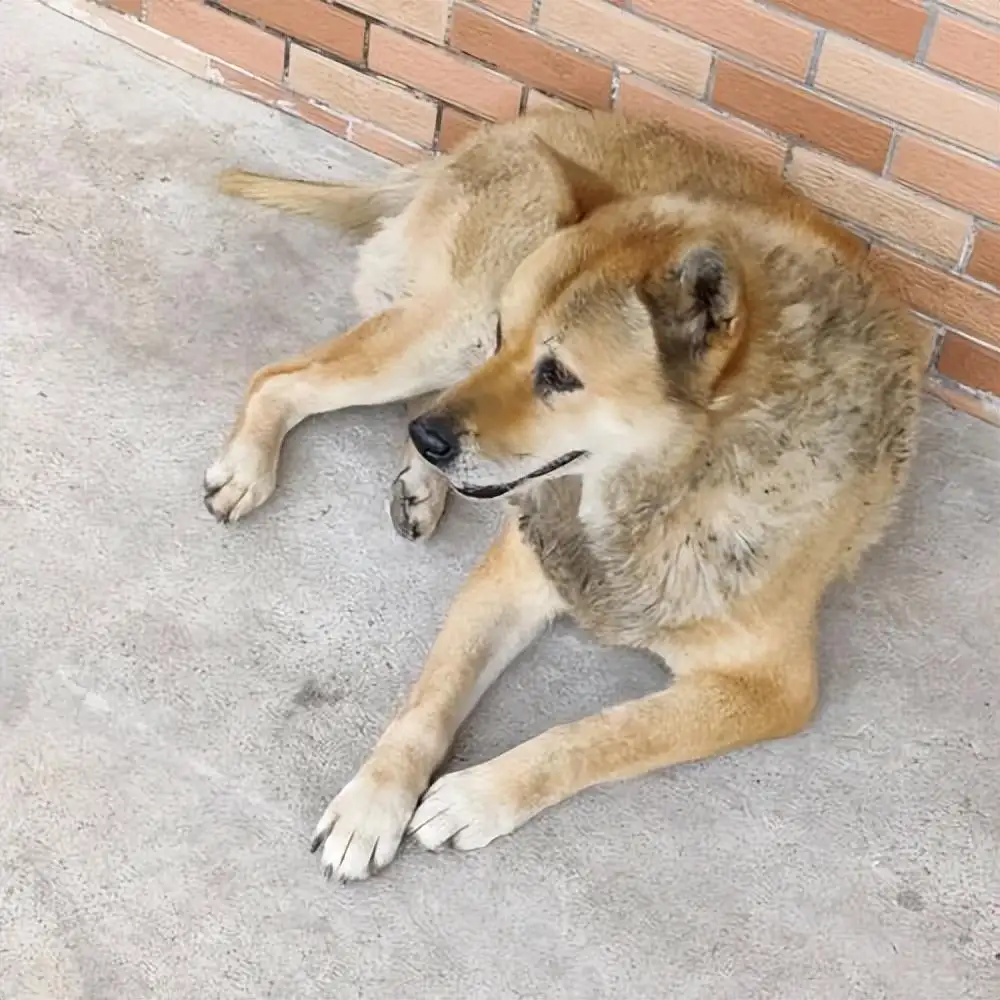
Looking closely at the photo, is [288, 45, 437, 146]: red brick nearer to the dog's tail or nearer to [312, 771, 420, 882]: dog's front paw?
the dog's tail

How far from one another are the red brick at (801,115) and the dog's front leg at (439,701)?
0.84 m

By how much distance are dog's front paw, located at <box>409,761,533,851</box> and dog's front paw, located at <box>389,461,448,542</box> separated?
47 cm

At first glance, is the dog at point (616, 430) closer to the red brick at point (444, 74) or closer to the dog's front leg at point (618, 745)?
the dog's front leg at point (618, 745)

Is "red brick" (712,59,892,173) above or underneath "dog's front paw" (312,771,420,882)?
above

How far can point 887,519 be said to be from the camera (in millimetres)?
2115

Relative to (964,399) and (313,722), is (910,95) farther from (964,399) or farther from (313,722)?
(313,722)

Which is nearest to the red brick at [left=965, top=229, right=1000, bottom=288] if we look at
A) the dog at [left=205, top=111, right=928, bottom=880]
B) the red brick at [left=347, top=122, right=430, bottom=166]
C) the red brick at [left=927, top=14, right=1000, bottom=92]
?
the red brick at [left=927, top=14, right=1000, bottom=92]

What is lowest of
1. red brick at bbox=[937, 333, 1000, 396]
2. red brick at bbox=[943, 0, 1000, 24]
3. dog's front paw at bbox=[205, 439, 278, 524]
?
dog's front paw at bbox=[205, 439, 278, 524]

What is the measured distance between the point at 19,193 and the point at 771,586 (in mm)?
1537

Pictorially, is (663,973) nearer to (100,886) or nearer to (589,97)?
(100,886)

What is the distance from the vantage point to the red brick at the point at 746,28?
224 cm

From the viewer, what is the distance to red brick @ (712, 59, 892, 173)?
2.28 m

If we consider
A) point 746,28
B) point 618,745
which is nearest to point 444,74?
point 746,28

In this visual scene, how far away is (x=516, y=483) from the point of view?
1.76 m
